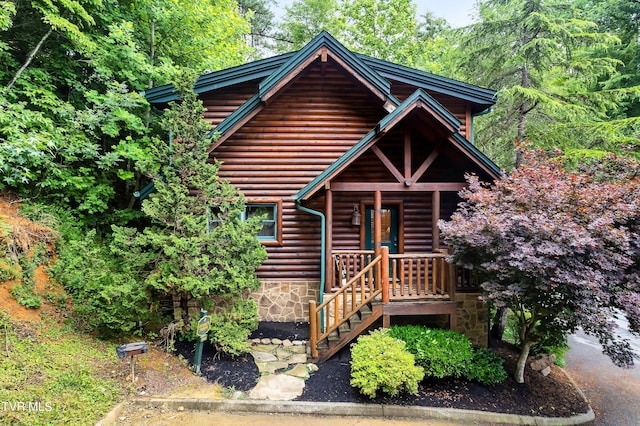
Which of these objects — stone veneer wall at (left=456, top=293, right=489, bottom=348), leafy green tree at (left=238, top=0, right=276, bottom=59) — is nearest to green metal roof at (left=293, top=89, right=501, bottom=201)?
stone veneer wall at (left=456, top=293, right=489, bottom=348)

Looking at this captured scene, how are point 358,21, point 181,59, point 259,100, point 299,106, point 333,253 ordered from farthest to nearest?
1. point 358,21
2. point 181,59
3. point 299,106
4. point 259,100
5. point 333,253

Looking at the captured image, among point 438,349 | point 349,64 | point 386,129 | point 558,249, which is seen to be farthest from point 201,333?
point 349,64

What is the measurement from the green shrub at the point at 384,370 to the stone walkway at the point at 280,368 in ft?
3.70

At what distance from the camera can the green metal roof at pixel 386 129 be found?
262 inches

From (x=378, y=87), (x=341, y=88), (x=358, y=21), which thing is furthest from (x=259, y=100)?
(x=358, y=21)

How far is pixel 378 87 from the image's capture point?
327 inches

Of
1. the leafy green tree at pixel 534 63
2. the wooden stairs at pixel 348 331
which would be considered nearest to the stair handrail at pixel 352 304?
the wooden stairs at pixel 348 331

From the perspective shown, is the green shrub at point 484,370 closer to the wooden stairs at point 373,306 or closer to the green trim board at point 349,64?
the wooden stairs at point 373,306

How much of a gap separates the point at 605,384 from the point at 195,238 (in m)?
9.48

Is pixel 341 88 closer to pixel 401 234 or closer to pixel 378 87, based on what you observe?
pixel 378 87

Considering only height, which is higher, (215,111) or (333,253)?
(215,111)

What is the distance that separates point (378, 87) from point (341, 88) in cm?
120

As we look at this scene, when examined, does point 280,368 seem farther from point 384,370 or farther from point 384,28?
point 384,28

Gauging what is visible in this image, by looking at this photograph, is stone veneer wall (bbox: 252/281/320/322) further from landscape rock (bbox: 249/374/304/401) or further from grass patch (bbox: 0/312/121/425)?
grass patch (bbox: 0/312/121/425)
